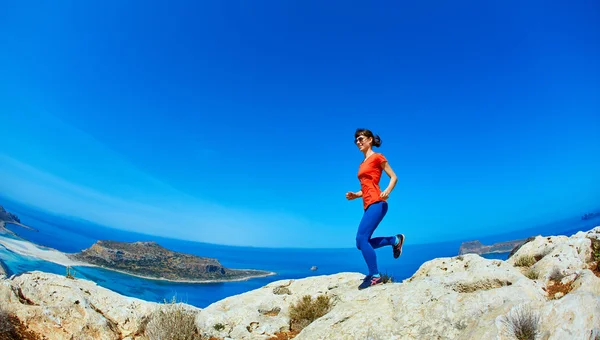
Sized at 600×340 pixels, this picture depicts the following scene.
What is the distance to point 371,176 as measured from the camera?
6.36m

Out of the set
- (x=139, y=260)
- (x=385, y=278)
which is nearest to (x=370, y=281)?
(x=385, y=278)

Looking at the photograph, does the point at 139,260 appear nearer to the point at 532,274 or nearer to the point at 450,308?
the point at 532,274

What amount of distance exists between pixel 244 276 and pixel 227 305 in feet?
261

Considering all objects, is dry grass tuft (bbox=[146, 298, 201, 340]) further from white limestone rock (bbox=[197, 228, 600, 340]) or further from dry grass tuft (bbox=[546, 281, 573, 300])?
dry grass tuft (bbox=[546, 281, 573, 300])

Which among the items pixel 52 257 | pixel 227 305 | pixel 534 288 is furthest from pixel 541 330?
pixel 52 257

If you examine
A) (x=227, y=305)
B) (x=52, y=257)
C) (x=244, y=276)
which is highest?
(x=227, y=305)

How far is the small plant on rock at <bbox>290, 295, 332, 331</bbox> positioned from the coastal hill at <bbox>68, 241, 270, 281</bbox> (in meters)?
63.6

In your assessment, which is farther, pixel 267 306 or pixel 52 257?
pixel 52 257

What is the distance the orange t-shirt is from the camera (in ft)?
20.6

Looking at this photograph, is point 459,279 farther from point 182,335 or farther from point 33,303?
point 33,303

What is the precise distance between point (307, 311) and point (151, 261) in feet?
242

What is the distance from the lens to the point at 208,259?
8250 centimetres

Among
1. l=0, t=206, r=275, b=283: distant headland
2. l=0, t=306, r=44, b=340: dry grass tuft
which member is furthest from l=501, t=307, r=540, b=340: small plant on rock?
l=0, t=206, r=275, b=283: distant headland

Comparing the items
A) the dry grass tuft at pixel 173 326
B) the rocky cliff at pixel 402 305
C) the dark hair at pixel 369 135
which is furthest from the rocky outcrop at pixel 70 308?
→ the dark hair at pixel 369 135
